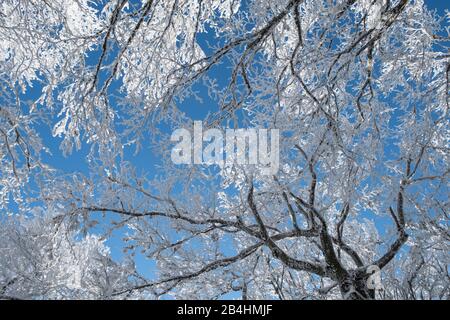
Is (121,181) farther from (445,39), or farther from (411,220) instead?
(445,39)

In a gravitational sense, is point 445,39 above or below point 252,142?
above

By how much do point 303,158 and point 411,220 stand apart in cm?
174

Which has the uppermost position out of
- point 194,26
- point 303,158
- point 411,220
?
point 194,26

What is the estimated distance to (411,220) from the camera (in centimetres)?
493

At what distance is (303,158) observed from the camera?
164 inches

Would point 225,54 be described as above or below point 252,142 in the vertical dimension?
above

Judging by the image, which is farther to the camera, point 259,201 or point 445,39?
point 259,201

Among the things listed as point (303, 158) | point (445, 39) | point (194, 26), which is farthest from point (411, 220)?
point (194, 26)
